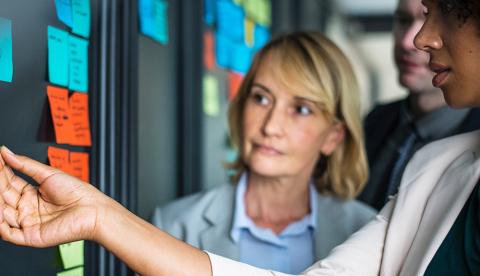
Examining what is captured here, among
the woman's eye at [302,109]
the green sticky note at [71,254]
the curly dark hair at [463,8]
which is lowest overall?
the green sticky note at [71,254]

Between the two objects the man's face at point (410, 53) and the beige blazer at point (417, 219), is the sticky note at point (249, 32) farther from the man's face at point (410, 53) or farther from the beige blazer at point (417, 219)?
the beige blazer at point (417, 219)

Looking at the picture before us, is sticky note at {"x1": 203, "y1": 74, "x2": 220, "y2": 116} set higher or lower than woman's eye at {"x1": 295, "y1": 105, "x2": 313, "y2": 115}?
lower

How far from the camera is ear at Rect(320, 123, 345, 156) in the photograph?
2725 millimetres

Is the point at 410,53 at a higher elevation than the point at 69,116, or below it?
higher

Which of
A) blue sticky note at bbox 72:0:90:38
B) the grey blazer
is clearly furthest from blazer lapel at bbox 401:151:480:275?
blue sticky note at bbox 72:0:90:38

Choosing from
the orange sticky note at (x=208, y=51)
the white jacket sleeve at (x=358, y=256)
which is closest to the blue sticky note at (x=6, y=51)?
the white jacket sleeve at (x=358, y=256)

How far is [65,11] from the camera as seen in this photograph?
6.01 ft

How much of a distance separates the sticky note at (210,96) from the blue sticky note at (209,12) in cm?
23

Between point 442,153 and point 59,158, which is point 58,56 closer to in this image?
point 59,158

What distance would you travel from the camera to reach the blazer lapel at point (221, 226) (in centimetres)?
246

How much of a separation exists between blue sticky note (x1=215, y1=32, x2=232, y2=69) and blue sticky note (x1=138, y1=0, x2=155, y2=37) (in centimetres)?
81

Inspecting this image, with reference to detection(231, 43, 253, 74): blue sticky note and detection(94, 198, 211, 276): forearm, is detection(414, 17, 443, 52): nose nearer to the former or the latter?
detection(94, 198, 211, 276): forearm

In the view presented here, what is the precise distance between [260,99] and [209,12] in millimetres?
701

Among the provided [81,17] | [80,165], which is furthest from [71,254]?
[81,17]
